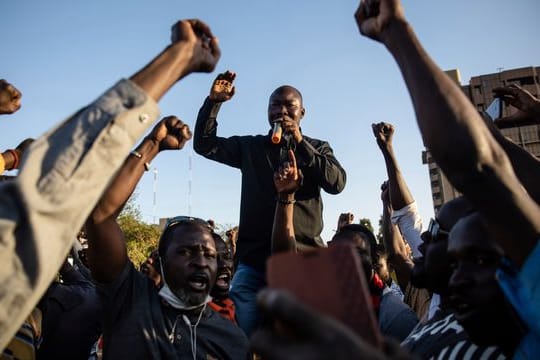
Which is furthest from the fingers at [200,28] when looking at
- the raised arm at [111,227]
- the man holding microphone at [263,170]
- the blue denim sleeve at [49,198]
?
the man holding microphone at [263,170]

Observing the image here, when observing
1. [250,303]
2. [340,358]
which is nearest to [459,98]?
[340,358]

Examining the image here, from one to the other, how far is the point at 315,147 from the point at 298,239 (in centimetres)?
96

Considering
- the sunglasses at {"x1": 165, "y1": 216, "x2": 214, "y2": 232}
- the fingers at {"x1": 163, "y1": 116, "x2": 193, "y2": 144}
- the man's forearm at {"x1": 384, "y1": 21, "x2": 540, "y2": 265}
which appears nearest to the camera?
the man's forearm at {"x1": 384, "y1": 21, "x2": 540, "y2": 265}

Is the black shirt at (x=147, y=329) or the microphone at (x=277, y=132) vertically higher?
→ the microphone at (x=277, y=132)

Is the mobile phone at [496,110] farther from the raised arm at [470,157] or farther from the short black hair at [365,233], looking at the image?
the raised arm at [470,157]

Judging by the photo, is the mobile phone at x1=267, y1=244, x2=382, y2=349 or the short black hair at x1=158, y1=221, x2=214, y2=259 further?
the short black hair at x1=158, y1=221, x2=214, y2=259

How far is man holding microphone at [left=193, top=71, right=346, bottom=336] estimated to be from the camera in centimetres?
380

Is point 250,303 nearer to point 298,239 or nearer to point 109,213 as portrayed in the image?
point 298,239

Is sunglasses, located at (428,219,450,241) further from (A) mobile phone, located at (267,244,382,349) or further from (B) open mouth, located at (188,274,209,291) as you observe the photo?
(A) mobile phone, located at (267,244,382,349)

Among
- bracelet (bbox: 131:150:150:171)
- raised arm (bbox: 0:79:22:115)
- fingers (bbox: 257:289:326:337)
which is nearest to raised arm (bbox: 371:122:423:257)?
bracelet (bbox: 131:150:150:171)

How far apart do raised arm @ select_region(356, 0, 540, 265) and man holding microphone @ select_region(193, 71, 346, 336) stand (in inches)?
101

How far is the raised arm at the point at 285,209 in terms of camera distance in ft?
11.0

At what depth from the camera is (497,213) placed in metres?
1.20

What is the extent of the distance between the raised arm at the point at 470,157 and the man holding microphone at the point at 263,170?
256cm
